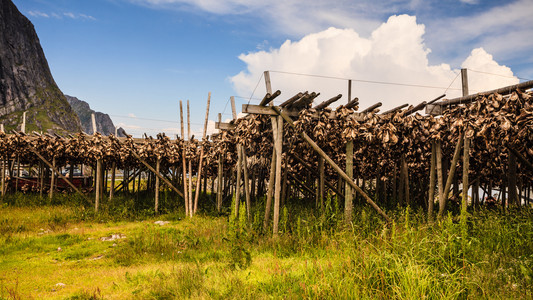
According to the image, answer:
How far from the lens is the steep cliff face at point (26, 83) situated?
90.8m

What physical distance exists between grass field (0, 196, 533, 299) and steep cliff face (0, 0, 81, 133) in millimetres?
93264

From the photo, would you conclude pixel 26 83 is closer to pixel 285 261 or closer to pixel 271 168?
pixel 271 168

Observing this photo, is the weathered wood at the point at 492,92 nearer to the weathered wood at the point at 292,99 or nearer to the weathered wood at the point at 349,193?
the weathered wood at the point at 349,193

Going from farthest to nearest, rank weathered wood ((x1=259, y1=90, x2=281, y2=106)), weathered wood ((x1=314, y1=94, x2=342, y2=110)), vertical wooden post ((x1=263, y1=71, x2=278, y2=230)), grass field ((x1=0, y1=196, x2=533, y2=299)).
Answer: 1. vertical wooden post ((x1=263, y1=71, x2=278, y2=230))
2. weathered wood ((x1=314, y1=94, x2=342, y2=110))
3. weathered wood ((x1=259, y1=90, x2=281, y2=106))
4. grass field ((x1=0, y1=196, x2=533, y2=299))

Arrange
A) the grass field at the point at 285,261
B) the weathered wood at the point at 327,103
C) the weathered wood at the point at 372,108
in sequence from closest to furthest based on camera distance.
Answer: the grass field at the point at 285,261 < the weathered wood at the point at 327,103 < the weathered wood at the point at 372,108

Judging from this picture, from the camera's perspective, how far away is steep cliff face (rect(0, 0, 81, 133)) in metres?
90.8

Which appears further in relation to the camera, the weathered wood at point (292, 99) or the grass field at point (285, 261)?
the weathered wood at point (292, 99)

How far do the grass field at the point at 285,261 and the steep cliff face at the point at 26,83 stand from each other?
93.3 m

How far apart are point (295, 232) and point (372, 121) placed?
3373 mm

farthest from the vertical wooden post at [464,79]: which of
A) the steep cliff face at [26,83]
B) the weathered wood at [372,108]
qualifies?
the steep cliff face at [26,83]

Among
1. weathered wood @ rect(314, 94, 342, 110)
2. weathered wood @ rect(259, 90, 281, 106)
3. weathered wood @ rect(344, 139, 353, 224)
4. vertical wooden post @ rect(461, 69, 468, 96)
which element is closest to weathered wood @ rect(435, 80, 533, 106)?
vertical wooden post @ rect(461, 69, 468, 96)

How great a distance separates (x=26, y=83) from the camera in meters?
100

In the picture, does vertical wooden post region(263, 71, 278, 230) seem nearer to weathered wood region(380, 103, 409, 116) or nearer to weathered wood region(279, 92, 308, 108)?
weathered wood region(279, 92, 308, 108)

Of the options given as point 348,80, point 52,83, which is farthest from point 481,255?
point 52,83
